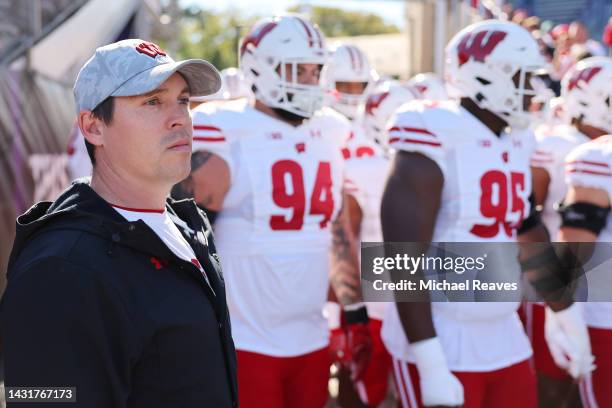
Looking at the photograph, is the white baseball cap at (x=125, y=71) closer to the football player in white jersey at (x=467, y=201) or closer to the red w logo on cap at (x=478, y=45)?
the football player in white jersey at (x=467, y=201)

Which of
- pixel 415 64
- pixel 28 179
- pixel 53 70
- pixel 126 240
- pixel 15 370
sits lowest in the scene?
pixel 415 64

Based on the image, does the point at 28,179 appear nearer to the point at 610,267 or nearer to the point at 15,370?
the point at 610,267

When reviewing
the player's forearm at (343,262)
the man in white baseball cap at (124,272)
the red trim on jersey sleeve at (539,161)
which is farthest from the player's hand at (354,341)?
the man in white baseball cap at (124,272)

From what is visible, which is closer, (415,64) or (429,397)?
(429,397)

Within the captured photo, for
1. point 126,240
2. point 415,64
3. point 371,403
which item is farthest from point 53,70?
point 415,64

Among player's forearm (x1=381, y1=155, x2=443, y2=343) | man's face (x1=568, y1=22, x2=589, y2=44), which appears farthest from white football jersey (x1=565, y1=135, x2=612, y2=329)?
man's face (x1=568, y1=22, x2=589, y2=44)

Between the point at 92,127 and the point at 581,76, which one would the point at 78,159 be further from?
the point at 92,127

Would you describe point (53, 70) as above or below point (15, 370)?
below

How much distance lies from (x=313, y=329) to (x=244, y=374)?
0.36 metres

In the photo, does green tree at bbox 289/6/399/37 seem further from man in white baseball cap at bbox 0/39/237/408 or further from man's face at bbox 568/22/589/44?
man in white baseball cap at bbox 0/39/237/408

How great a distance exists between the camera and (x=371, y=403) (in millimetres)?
4117

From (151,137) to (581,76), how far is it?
11.2 ft

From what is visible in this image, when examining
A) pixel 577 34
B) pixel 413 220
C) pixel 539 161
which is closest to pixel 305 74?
pixel 413 220

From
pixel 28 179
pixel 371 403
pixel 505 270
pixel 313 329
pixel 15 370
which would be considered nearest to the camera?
pixel 15 370
